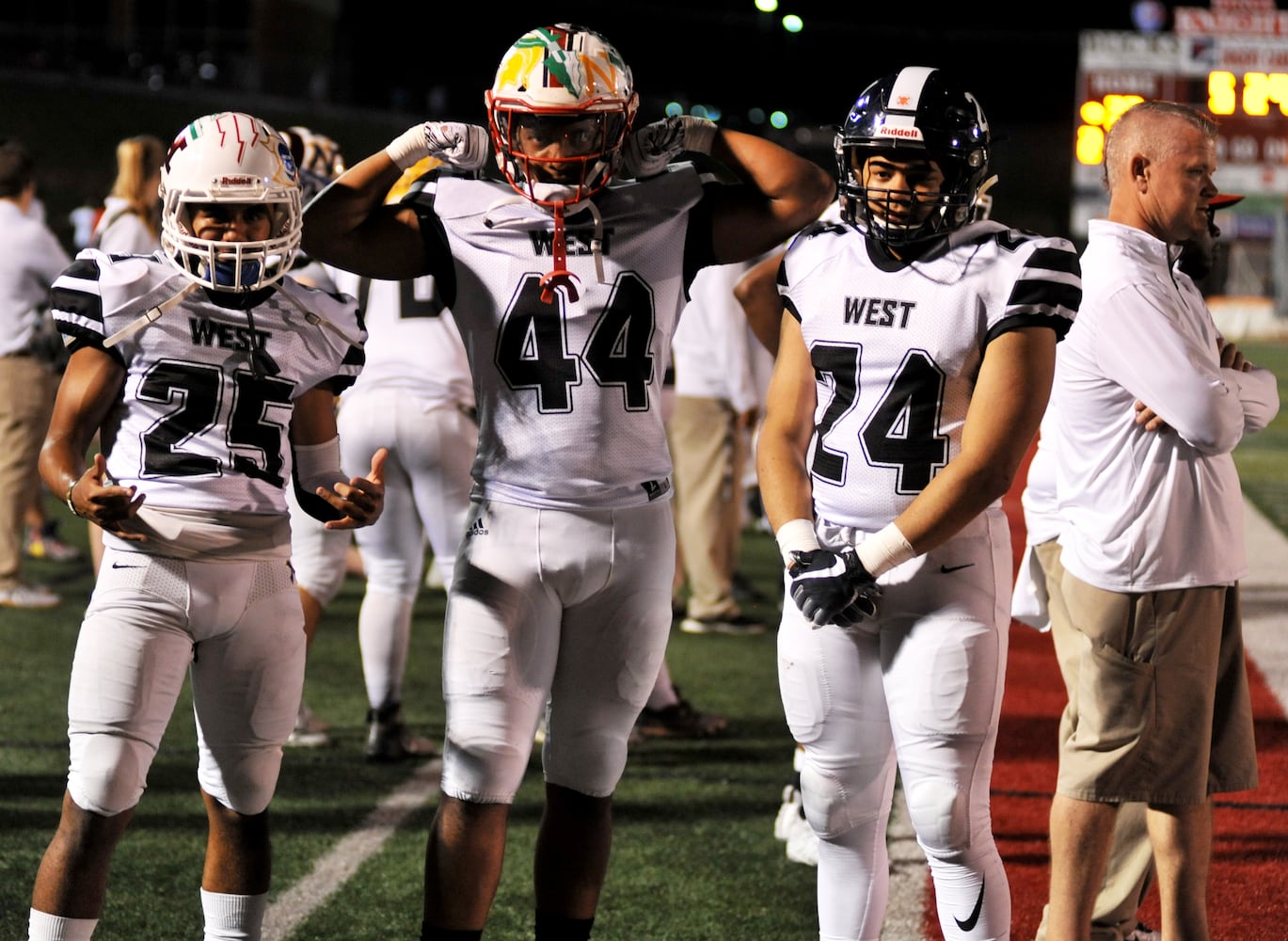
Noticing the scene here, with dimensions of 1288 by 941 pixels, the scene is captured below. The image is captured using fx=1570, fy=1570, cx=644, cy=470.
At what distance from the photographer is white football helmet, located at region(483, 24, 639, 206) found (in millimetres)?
2828

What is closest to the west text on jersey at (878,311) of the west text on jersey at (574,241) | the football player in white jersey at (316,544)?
the west text on jersey at (574,241)

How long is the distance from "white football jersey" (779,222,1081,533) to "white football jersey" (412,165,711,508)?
315 millimetres

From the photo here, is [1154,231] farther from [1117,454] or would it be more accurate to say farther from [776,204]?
[776,204]

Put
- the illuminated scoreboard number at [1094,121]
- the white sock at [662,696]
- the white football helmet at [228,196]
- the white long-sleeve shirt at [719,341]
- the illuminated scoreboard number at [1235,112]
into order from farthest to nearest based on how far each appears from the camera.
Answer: the illuminated scoreboard number at [1235,112], the illuminated scoreboard number at [1094,121], the white long-sleeve shirt at [719,341], the white sock at [662,696], the white football helmet at [228,196]

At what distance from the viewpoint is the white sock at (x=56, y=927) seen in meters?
2.79

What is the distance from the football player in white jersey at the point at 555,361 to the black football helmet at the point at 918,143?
19 centimetres

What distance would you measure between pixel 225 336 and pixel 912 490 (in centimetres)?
130

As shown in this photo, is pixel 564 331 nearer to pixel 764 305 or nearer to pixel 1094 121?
pixel 764 305

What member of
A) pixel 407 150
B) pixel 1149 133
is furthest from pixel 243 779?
pixel 1149 133

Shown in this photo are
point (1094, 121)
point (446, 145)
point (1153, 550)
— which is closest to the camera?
point (446, 145)

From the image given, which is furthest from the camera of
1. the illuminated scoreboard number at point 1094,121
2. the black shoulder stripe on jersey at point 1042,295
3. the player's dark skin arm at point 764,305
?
the illuminated scoreboard number at point 1094,121

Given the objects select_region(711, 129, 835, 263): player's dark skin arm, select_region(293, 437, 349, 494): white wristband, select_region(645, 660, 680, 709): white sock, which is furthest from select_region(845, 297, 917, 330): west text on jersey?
select_region(645, 660, 680, 709): white sock

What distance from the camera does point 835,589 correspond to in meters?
2.68

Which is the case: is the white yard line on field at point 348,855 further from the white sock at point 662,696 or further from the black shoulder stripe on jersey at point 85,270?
the black shoulder stripe on jersey at point 85,270
